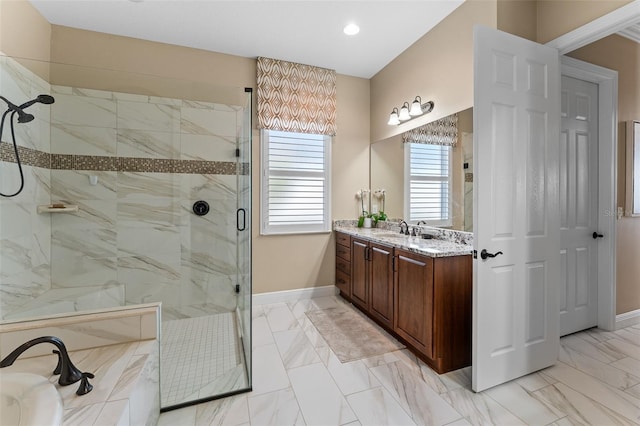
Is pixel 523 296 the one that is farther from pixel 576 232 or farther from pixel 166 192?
pixel 166 192

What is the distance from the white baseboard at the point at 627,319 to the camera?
2652 mm

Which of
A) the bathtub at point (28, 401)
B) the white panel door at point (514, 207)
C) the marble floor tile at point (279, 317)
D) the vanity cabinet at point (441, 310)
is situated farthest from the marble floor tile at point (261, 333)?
the white panel door at point (514, 207)

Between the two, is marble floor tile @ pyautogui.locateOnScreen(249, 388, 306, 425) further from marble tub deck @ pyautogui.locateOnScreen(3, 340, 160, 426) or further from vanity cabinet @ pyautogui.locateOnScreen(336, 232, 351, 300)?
vanity cabinet @ pyautogui.locateOnScreen(336, 232, 351, 300)

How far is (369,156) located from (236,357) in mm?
2878

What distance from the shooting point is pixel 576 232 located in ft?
8.36

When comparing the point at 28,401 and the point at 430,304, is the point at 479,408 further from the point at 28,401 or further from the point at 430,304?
the point at 28,401

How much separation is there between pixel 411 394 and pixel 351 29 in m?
3.07

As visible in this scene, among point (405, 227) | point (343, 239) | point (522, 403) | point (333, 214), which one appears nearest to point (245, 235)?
point (343, 239)

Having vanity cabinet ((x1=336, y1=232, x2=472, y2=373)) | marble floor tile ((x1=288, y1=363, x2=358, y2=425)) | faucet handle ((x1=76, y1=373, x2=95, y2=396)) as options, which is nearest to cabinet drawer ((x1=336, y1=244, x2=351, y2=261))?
vanity cabinet ((x1=336, y1=232, x2=472, y2=373))

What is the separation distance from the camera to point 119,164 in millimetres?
2518

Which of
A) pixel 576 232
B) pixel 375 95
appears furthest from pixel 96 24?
pixel 576 232

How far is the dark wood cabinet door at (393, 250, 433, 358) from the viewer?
6.52 ft

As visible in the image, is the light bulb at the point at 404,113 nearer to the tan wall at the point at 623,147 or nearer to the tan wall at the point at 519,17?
the tan wall at the point at 519,17

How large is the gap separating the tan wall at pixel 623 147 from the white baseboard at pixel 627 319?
38mm
